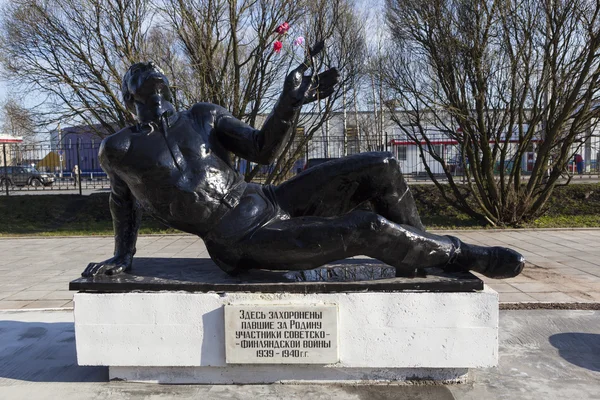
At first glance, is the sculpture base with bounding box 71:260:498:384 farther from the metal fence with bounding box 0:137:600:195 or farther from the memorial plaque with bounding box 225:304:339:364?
the metal fence with bounding box 0:137:600:195

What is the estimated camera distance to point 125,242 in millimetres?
3391

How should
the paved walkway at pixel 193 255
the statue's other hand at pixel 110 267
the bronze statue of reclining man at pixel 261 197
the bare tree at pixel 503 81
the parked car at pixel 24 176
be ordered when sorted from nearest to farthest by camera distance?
the bronze statue of reclining man at pixel 261 197, the statue's other hand at pixel 110 267, the paved walkway at pixel 193 255, the bare tree at pixel 503 81, the parked car at pixel 24 176

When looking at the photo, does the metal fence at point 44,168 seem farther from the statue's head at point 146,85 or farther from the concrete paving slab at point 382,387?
the statue's head at point 146,85

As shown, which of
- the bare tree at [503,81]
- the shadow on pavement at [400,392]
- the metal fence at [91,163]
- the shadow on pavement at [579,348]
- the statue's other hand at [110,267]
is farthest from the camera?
the metal fence at [91,163]

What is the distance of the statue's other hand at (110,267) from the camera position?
314cm

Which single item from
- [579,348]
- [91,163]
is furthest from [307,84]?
[91,163]

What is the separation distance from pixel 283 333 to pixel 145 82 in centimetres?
177

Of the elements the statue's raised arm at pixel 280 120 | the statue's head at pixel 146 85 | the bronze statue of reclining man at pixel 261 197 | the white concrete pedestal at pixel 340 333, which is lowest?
the white concrete pedestal at pixel 340 333

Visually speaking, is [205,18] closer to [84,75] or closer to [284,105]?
[84,75]

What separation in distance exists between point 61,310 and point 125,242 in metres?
2.27

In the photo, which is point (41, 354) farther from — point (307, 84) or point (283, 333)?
point (307, 84)

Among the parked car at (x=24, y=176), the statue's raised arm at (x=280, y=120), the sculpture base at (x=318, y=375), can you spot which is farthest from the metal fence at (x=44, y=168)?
the sculpture base at (x=318, y=375)

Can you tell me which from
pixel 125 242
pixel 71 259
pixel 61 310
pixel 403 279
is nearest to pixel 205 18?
pixel 71 259

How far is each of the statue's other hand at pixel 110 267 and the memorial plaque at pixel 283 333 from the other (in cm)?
82
